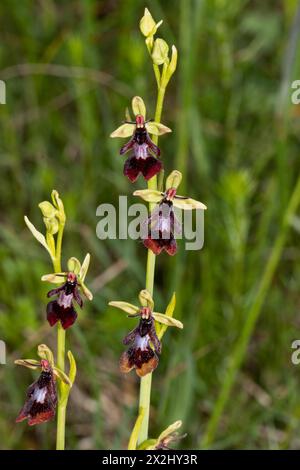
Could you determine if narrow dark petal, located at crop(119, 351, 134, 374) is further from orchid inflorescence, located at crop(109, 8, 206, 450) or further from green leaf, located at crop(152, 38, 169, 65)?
green leaf, located at crop(152, 38, 169, 65)

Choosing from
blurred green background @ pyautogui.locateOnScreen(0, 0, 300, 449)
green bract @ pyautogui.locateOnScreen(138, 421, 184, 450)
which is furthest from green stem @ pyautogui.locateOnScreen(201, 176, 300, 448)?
green bract @ pyautogui.locateOnScreen(138, 421, 184, 450)

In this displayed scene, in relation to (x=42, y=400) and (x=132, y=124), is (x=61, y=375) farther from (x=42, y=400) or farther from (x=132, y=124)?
(x=132, y=124)

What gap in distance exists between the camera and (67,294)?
160 centimetres

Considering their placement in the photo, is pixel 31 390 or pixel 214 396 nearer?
pixel 31 390

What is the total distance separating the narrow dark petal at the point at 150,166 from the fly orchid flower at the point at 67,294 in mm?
194

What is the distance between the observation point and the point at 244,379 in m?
2.62

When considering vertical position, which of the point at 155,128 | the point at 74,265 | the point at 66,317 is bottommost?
the point at 66,317

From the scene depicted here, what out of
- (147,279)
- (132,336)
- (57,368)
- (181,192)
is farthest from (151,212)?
(181,192)

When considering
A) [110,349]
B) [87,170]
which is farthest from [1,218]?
[110,349]

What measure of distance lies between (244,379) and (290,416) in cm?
31

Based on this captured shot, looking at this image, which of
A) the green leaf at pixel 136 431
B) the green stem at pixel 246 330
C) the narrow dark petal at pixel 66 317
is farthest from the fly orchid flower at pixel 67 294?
the green stem at pixel 246 330

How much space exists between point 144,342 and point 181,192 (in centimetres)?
108
